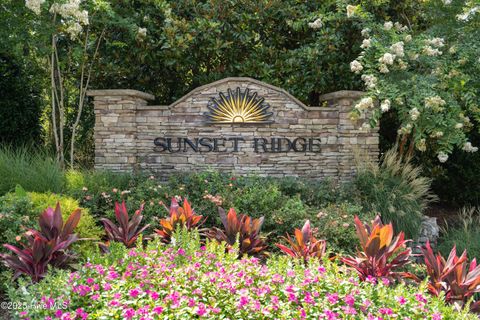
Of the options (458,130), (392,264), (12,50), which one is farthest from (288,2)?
(392,264)

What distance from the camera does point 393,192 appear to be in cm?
614

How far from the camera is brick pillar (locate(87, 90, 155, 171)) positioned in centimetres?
681

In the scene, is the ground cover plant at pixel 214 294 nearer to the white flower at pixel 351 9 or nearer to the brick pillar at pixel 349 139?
the brick pillar at pixel 349 139

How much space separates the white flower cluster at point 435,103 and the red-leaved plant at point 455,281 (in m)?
2.72

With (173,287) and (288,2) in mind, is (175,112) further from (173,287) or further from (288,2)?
(173,287)

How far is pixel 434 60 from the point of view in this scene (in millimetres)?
6223

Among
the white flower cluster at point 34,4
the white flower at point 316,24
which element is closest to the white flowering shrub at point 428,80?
the white flower at point 316,24

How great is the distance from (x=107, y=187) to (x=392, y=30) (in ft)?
14.5

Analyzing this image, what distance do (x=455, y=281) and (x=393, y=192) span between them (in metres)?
3.06

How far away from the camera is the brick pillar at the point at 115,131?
681 centimetres

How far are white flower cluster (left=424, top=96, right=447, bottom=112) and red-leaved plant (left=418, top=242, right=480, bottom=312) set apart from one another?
272 cm

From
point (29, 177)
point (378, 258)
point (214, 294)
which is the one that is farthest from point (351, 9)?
point (214, 294)

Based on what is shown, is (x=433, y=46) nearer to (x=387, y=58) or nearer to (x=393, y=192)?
(x=387, y=58)

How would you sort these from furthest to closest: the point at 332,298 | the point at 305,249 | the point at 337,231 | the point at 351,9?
the point at 351,9 < the point at 337,231 < the point at 305,249 < the point at 332,298
